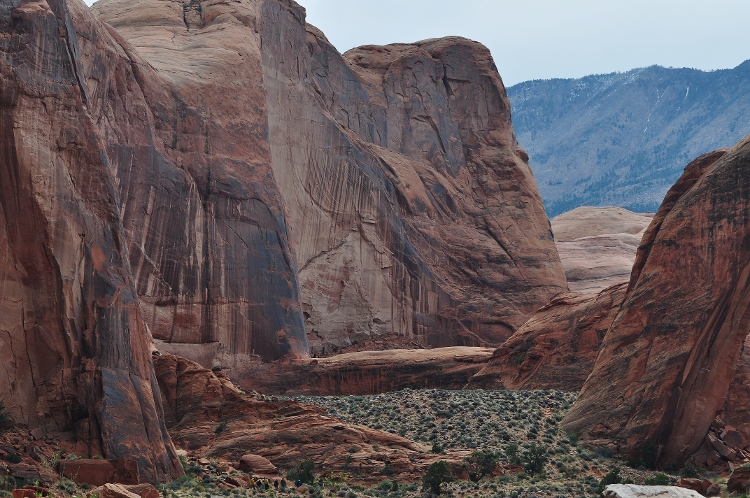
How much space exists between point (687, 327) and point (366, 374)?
61.2 ft

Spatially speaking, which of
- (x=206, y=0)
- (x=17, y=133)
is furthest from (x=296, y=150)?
(x=17, y=133)

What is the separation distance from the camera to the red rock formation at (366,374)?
54.2m

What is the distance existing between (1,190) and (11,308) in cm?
278

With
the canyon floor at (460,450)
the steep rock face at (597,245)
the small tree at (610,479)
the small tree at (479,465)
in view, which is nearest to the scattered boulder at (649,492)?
the canyon floor at (460,450)

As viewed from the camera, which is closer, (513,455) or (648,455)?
(513,455)

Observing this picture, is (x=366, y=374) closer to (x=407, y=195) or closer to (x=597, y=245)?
(x=407, y=195)

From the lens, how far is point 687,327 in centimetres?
3975

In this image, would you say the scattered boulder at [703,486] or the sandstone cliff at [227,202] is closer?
the sandstone cliff at [227,202]

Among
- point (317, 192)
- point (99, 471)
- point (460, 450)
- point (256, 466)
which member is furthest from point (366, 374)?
point (99, 471)

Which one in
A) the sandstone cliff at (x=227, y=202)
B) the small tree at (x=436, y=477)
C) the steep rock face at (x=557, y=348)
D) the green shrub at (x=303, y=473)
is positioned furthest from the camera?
the steep rock face at (x=557, y=348)

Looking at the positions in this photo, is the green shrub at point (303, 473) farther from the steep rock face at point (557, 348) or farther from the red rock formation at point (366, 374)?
the red rock formation at point (366, 374)

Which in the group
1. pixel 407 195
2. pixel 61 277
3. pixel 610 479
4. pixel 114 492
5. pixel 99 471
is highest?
pixel 407 195

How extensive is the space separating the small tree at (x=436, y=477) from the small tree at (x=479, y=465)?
926 mm

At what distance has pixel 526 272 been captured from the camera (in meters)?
75.9
